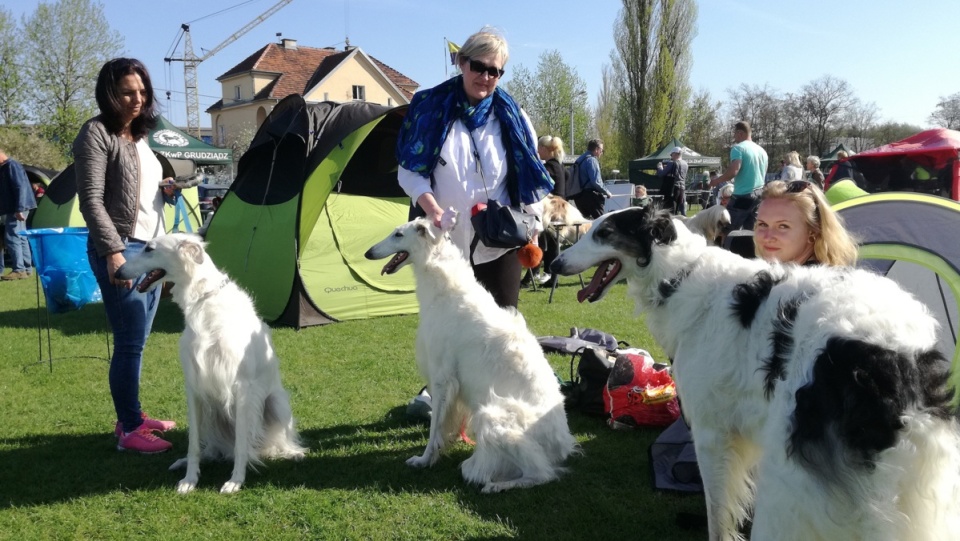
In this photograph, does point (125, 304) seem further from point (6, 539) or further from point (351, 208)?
point (351, 208)

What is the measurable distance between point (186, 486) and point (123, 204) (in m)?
1.68

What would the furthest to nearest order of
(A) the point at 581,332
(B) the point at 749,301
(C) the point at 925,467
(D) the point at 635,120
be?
(D) the point at 635,120
(A) the point at 581,332
(B) the point at 749,301
(C) the point at 925,467

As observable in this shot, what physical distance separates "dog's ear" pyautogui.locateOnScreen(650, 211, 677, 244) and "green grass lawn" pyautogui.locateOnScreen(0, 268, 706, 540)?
135cm

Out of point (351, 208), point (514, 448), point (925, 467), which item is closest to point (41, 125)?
point (351, 208)

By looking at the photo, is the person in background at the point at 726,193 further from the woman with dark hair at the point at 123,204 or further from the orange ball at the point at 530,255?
the woman with dark hair at the point at 123,204

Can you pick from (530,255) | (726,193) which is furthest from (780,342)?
(726,193)

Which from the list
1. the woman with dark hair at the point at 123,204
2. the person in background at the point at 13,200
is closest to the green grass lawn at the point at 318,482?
the woman with dark hair at the point at 123,204

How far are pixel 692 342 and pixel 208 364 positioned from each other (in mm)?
2511

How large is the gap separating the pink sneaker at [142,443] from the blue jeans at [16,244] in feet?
34.1

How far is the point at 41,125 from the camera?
29.0 m

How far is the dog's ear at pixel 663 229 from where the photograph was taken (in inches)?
108

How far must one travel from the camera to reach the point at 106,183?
3828mm

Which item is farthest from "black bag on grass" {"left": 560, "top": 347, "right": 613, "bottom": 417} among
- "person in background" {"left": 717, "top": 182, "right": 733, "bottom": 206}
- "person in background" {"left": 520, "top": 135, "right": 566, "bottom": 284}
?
"person in background" {"left": 717, "top": 182, "right": 733, "bottom": 206}

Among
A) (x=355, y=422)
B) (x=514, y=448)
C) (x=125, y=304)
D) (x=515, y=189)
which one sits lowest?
(x=355, y=422)
